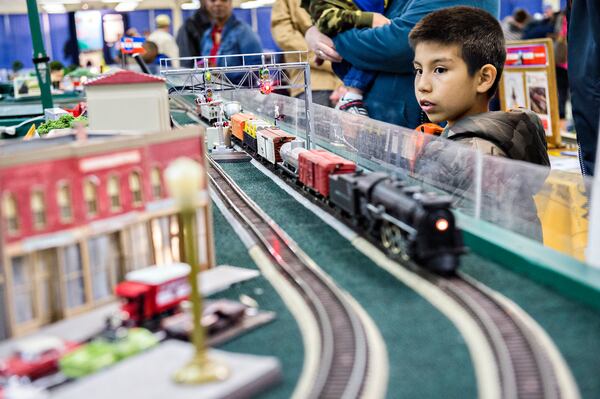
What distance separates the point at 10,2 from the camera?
27.5m

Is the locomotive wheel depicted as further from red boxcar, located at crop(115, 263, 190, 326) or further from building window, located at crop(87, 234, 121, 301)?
building window, located at crop(87, 234, 121, 301)

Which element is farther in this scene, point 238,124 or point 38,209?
point 238,124

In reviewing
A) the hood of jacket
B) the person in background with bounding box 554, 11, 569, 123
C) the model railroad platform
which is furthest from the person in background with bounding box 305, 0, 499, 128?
the person in background with bounding box 554, 11, 569, 123

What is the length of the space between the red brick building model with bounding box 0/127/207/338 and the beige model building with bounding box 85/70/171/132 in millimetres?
551

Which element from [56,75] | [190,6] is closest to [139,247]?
[56,75]

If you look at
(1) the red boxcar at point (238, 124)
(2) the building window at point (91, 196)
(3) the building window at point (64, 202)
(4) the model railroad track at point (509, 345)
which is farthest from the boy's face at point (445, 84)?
(1) the red boxcar at point (238, 124)

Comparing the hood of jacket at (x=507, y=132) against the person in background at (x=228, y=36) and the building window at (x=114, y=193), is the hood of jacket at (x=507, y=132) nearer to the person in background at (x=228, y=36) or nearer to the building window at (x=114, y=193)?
the building window at (x=114, y=193)

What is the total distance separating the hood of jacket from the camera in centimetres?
544

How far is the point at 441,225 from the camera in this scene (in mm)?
3639

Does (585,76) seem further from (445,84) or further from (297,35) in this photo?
(297,35)

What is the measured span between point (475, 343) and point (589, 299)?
2.27 ft

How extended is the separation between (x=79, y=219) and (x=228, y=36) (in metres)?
11.0

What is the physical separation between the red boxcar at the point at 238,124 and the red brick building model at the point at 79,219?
5525mm

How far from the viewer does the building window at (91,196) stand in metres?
3.07
